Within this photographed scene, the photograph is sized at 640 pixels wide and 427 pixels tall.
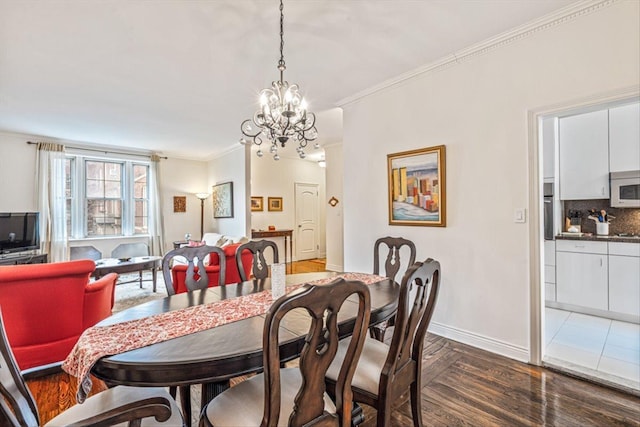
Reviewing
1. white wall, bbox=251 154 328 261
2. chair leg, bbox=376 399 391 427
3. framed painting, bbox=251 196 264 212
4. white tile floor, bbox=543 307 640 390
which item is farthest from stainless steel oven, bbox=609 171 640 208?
framed painting, bbox=251 196 264 212

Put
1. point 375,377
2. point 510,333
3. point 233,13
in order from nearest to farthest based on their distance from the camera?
point 375,377, point 233,13, point 510,333

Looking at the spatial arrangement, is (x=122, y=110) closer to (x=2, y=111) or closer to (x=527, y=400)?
(x=2, y=111)

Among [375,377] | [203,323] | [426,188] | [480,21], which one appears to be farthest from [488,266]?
[203,323]

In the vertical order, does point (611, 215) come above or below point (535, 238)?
above

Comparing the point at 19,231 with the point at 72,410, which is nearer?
the point at 72,410

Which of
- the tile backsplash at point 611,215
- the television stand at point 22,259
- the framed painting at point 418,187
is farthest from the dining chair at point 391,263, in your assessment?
the television stand at point 22,259

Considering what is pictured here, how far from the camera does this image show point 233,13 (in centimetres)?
220

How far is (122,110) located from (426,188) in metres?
4.11

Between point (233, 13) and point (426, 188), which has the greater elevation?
point (233, 13)

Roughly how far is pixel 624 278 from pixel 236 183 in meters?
5.96

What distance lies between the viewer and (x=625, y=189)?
3.42 m

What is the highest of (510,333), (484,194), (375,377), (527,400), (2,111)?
(2,111)

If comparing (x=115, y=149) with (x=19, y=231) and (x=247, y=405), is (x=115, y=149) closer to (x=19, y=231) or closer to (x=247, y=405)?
(x=19, y=231)

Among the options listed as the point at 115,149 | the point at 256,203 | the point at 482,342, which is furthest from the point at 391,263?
the point at 115,149
